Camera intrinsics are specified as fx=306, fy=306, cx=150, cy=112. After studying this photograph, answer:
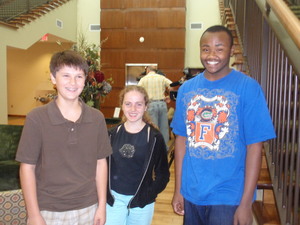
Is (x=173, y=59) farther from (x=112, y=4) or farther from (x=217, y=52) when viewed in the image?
(x=217, y=52)

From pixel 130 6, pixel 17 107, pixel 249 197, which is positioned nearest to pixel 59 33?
pixel 130 6

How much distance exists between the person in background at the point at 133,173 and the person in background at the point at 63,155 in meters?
0.28

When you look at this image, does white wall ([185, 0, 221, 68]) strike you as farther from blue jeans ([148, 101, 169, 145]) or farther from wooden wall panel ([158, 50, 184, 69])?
blue jeans ([148, 101, 169, 145])

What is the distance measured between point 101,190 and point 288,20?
126 cm

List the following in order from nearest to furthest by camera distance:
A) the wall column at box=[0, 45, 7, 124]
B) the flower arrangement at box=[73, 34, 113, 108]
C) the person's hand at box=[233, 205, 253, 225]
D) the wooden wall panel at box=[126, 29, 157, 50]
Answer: the person's hand at box=[233, 205, 253, 225] → the flower arrangement at box=[73, 34, 113, 108] → the wall column at box=[0, 45, 7, 124] → the wooden wall panel at box=[126, 29, 157, 50]

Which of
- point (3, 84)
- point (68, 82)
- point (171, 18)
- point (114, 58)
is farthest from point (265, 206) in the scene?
point (114, 58)

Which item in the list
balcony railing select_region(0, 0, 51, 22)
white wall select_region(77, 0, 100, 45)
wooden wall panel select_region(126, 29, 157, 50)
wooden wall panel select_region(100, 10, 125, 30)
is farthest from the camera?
white wall select_region(77, 0, 100, 45)

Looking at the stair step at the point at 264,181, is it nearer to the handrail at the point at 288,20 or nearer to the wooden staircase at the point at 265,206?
the wooden staircase at the point at 265,206

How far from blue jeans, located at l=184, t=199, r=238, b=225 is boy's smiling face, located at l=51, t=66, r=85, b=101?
0.73 meters

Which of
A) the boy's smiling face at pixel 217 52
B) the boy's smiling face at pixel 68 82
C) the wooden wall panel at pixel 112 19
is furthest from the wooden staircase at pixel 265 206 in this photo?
the wooden wall panel at pixel 112 19

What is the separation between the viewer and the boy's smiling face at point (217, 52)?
1388 millimetres

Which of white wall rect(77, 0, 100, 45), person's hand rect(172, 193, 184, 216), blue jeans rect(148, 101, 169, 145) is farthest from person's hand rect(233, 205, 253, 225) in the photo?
white wall rect(77, 0, 100, 45)

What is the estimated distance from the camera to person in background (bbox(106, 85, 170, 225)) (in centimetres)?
177

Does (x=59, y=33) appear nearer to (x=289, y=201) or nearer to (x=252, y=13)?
(x=252, y=13)
